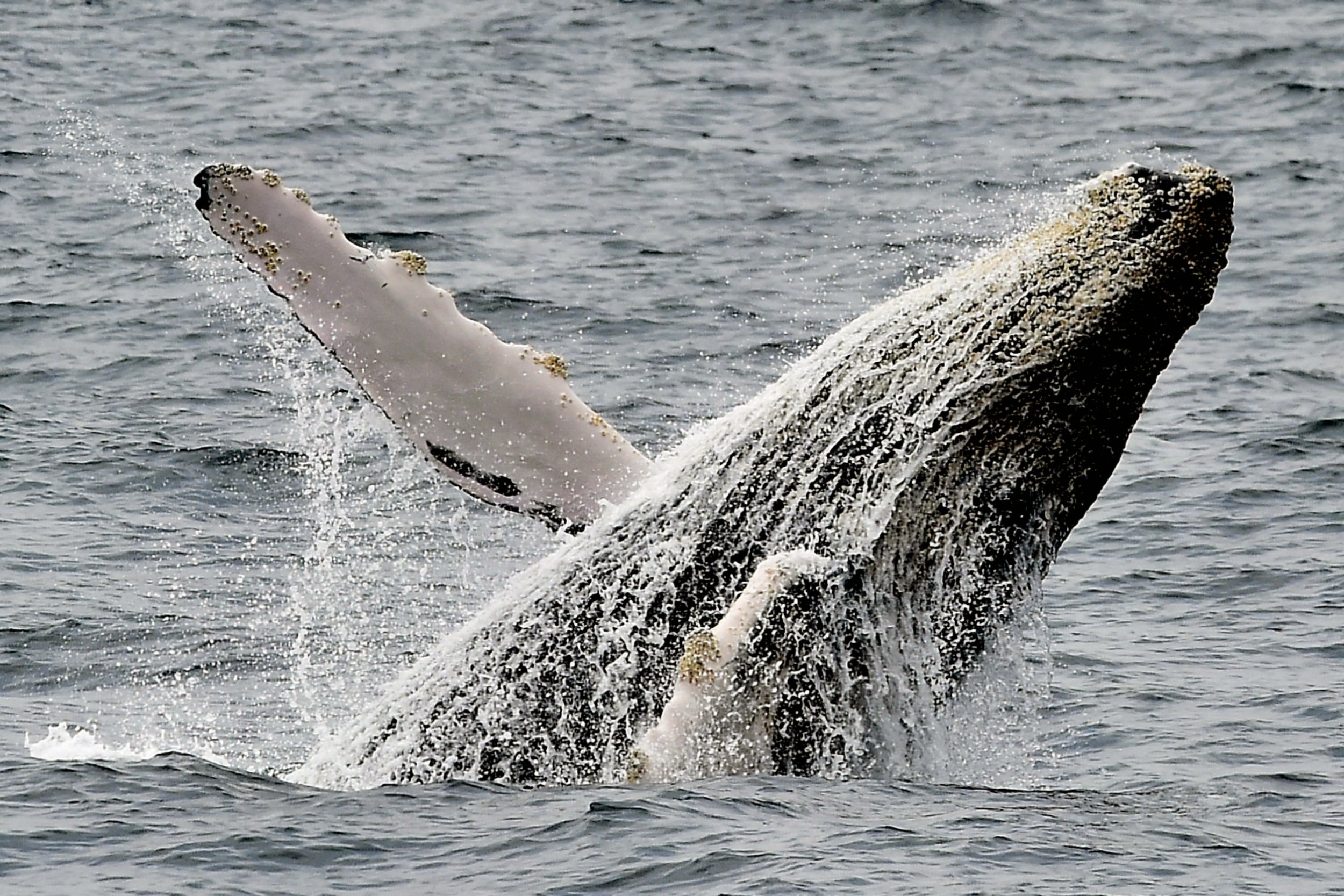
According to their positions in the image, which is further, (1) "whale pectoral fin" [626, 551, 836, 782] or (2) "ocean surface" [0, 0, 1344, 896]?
(2) "ocean surface" [0, 0, 1344, 896]

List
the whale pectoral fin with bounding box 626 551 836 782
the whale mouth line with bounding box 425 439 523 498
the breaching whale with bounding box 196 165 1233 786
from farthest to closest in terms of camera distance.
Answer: the whale mouth line with bounding box 425 439 523 498 < the breaching whale with bounding box 196 165 1233 786 < the whale pectoral fin with bounding box 626 551 836 782

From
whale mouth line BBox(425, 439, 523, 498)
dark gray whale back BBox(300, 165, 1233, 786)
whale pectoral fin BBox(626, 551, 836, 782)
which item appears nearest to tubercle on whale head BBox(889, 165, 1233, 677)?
dark gray whale back BBox(300, 165, 1233, 786)

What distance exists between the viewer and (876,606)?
36.1ft

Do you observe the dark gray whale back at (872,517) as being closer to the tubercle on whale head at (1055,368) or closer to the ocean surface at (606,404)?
the tubercle on whale head at (1055,368)

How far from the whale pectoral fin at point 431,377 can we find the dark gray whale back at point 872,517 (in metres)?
0.34

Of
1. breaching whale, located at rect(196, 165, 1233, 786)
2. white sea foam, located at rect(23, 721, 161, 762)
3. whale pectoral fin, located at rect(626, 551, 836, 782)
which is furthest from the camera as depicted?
white sea foam, located at rect(23, 721, 161, 762)

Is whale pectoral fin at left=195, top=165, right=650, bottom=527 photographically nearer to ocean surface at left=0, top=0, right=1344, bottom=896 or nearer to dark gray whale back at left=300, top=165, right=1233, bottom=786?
dark gray whale back at left=300, top=165, right=1233, bottom=786

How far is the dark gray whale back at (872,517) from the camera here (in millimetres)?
10664

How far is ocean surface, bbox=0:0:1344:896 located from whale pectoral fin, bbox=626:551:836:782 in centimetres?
16

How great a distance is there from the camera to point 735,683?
10.6 m

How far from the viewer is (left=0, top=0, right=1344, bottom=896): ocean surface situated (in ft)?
35.2

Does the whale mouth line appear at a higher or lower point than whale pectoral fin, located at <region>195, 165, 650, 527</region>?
lower

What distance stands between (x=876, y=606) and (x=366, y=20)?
113ft

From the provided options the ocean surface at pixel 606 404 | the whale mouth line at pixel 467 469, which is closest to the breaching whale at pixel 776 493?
the whale mouth line at pixel 467 469
